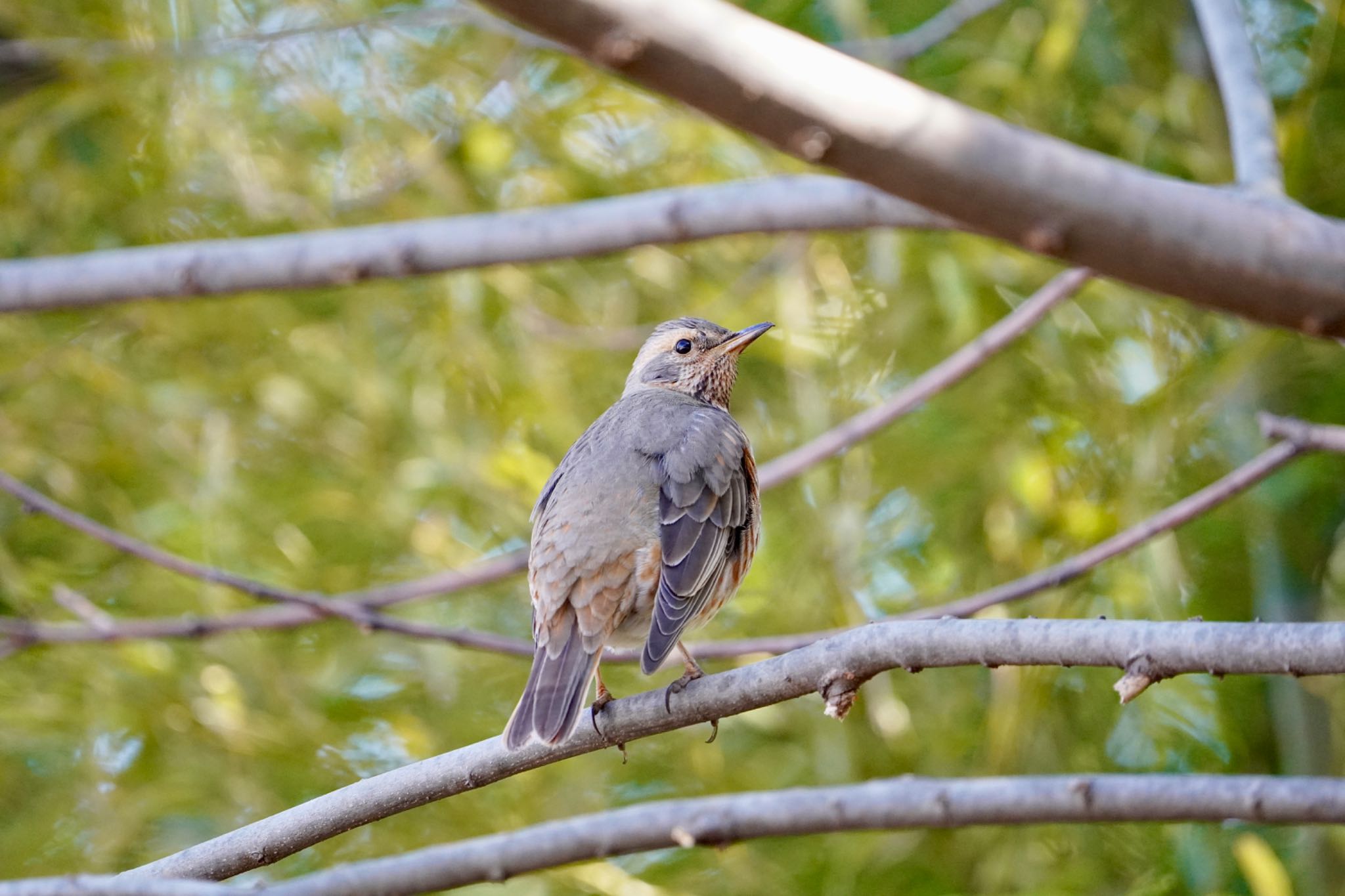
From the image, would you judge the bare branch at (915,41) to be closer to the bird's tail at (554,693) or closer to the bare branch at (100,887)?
the bird's tail at (554,693)

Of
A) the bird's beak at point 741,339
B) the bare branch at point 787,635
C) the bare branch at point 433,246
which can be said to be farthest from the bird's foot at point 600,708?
the bird's beak at point 741,339

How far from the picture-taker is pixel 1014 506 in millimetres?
3973

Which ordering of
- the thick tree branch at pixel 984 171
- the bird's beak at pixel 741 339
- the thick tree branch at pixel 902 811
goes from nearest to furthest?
the thick tree branch at pixel 984 171 → the thick tree branch at pixel 902 811 → the bird's beak at pixel 741 339

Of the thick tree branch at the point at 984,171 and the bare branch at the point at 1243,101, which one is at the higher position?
the thick tree branch at the point at 984,171

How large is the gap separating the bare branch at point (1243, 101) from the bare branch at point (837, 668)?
2.04ft

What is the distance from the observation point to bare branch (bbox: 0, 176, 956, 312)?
2.89 metres

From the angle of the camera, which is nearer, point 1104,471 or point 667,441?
point 667,441

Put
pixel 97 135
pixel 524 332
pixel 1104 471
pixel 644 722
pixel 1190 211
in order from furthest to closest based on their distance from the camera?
pixel 97 135
pixel 524 332
pixel 1104 471
pixel 644 722
pixel 1190 211

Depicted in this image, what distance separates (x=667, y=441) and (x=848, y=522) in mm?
1057

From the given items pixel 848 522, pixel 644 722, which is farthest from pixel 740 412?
pixel 644 722

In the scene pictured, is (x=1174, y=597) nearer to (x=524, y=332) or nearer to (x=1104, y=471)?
(x=1104, y=471)

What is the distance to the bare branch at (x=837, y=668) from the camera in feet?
5.16

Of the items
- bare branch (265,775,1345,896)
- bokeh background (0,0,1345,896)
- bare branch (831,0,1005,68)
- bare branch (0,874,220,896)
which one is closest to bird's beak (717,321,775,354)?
bokeh background (0,0,1345,896)

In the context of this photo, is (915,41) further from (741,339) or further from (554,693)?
(554,693)
